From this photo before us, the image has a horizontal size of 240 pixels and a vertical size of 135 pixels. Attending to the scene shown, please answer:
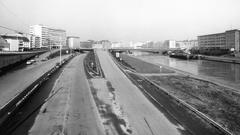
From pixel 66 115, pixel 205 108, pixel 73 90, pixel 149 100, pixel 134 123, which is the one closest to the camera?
pixel 134 123

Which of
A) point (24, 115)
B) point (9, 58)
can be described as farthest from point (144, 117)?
point (9, 58)

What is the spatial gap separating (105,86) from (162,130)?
13.9 meters

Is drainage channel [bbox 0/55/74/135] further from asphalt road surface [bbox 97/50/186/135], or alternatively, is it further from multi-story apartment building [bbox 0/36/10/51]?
multi-story apartment building [bbox 0/36/10/51]

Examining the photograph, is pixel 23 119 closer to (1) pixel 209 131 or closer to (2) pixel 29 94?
(2) pixel 29 94

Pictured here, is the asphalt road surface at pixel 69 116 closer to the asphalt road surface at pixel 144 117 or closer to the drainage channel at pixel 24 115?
the drainage channel at pixel 24 115

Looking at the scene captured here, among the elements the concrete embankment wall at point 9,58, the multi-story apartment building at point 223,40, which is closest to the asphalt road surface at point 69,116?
the concrete embankment wall at point 9,58

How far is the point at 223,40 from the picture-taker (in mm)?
151875

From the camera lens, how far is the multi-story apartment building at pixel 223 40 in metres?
135

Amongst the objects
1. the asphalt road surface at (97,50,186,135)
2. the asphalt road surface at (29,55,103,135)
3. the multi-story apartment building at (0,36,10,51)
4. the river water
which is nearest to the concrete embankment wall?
the multi-story apartment building at (0,36,10,51)

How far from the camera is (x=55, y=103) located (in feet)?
57.7

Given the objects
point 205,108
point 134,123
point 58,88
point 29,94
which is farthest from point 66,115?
point 205,108

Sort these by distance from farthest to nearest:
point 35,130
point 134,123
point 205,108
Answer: point 205,108
point 134,123
point 35,130

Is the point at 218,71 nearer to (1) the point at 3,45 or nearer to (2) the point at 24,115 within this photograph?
(2) the point at 24,115

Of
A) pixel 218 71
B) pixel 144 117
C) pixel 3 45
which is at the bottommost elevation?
pixel 144 117
